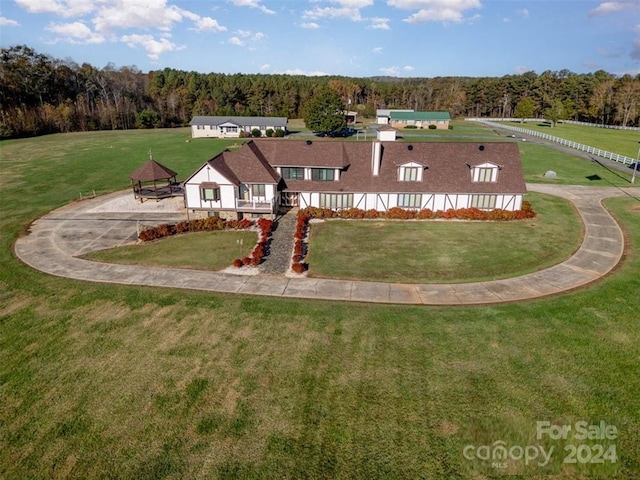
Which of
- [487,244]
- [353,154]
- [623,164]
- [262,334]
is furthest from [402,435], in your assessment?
[623,164]

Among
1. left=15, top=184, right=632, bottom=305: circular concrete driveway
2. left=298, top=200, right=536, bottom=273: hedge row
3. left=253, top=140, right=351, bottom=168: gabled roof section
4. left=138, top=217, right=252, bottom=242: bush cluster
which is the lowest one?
left=15, top=184, right=632, bottom=305: circular concrete driveway

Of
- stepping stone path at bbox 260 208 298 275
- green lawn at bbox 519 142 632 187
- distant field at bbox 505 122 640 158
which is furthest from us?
distant field at bbox 505 122 640 158

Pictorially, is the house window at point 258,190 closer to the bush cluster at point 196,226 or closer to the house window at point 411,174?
the bush cluster at point 196,226

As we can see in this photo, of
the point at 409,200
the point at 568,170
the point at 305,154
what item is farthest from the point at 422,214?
the point at 568,170

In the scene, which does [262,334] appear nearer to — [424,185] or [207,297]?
[207,297]

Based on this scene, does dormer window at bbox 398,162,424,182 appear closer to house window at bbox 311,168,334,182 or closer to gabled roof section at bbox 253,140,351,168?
gabled roof section at bbox 253,140,351,168

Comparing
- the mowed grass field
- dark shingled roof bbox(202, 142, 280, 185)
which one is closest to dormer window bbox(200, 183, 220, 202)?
dark shingled roof bbox(202, 142, 280, 185)

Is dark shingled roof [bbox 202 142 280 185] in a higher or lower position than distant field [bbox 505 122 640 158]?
lower

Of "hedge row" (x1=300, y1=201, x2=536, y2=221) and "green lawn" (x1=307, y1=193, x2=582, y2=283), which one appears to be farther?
"hedge row" (x1=300, y1=201, x2=536, y2=221)

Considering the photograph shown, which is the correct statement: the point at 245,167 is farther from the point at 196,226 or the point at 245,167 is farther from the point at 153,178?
the point at 153,178
